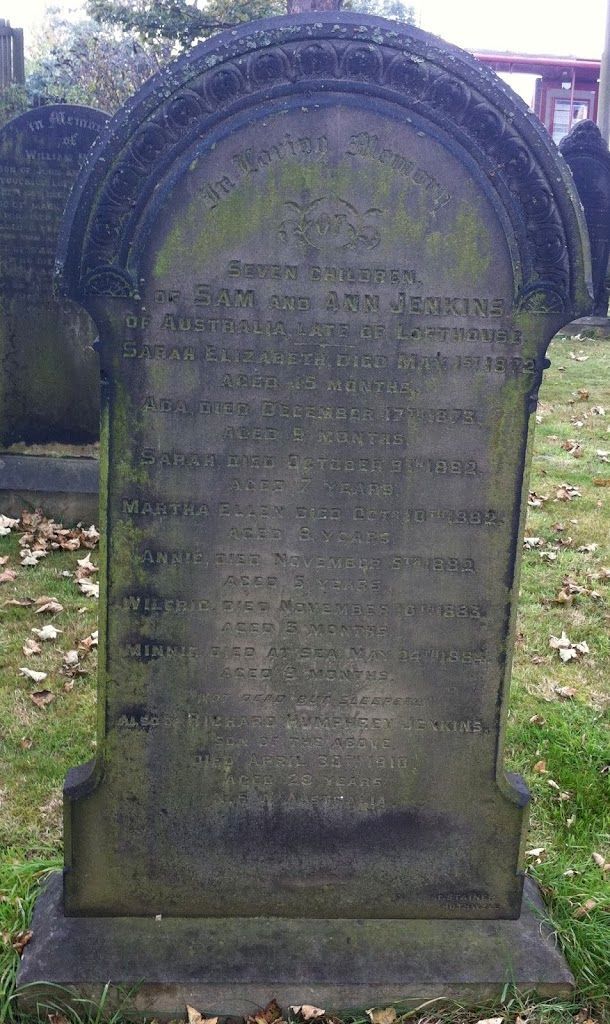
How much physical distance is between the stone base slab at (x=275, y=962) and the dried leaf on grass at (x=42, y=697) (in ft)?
5.86

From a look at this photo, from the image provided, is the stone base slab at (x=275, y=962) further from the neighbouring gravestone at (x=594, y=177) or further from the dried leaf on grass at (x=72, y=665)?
the neighbouring gravestone at (x=594, y=177)

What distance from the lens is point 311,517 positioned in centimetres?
314

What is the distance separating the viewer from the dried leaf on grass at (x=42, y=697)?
200 inches

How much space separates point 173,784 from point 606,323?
14.8 m

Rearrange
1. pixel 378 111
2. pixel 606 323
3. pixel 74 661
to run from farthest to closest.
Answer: pixel 606 323, pixel 74 661, pixel 378 111

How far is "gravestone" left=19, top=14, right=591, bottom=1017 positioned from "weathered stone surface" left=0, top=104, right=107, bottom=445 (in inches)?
190

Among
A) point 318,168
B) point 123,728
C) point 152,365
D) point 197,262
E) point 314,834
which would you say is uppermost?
point 318,168

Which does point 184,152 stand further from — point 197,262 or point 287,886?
point 287,886

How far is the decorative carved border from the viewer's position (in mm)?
2807

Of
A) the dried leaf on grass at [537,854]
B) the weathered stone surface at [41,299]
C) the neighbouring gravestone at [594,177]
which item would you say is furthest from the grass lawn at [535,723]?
the neighbouring gravestone at [594,177]

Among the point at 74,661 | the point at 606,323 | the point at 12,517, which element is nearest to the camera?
the point at 74,661

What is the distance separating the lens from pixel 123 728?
3234 mm

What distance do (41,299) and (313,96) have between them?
17.3 ft

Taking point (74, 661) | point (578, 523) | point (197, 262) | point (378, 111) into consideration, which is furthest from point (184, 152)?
point (578, 523)
